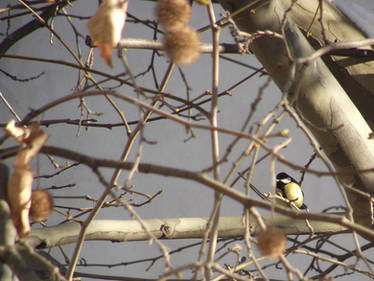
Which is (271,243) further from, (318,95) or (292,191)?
(292,191)

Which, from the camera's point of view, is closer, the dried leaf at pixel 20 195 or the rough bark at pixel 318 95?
the dried leaf at pixel 20 195

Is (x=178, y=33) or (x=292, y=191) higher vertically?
(x=292, y=191)

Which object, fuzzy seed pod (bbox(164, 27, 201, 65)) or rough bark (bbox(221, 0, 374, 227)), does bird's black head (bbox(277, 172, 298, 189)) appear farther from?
fuzzy seed pod (bbox(164, 27, 201, 65))

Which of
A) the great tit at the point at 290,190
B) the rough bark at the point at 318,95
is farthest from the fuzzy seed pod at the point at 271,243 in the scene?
the great tit at the point at 290,190

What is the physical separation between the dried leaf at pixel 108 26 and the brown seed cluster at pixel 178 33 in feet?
0.07

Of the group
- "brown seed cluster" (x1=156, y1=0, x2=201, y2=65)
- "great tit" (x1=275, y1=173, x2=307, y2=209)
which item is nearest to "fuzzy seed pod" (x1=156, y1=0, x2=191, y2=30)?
"brown seed cluster" (x1=156, y1=0, x2=201, y2=65)

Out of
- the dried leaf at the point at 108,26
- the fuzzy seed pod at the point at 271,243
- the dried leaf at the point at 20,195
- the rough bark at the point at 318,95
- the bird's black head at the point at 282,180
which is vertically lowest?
the fuzzy seed pod at the point at 271,243

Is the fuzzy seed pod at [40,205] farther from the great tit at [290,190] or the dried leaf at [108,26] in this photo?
the great tit at [290,190]

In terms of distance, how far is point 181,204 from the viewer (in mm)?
1292

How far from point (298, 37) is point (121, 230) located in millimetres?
246

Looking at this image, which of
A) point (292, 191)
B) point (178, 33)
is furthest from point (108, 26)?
point (292, 191)

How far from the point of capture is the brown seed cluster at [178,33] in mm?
260

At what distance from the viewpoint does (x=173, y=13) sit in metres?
0.27

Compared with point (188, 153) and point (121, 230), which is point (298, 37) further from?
point (188, 153)
